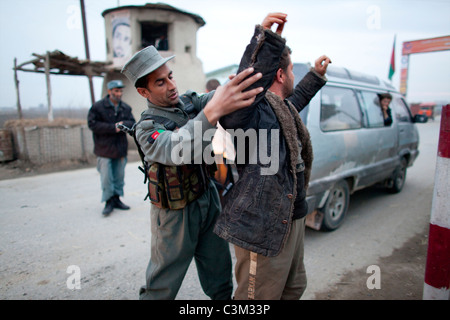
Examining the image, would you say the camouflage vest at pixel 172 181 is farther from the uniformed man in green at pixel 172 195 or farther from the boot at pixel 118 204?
the boot at pixel 118 204

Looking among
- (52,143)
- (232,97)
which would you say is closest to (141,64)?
(232,97)

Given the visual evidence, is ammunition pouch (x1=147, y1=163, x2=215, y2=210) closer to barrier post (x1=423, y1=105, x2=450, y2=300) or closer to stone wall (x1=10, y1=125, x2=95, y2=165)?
barrier post (x1=423, y1=105, x2=450, y2=300)

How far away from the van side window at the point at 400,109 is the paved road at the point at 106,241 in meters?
1.37

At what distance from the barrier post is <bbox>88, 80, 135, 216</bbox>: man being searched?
3517mm

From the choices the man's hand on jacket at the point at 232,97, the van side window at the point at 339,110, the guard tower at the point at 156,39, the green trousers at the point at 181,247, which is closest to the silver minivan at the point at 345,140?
the van side window at the point at 339,110

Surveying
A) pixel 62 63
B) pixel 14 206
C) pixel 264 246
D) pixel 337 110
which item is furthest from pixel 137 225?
pixel 62 63

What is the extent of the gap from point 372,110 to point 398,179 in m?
1.69

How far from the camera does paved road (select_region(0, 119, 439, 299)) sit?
7.85 feet

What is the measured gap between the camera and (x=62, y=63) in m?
9.46

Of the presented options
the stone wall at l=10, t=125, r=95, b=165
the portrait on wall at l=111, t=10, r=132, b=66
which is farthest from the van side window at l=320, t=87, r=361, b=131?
the portrait on wall at l=111, t=10, r=132, b=66

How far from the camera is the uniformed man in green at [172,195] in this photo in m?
1.42

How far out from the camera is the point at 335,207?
3.48 meters

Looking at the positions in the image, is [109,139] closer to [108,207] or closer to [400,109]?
[108,207]
